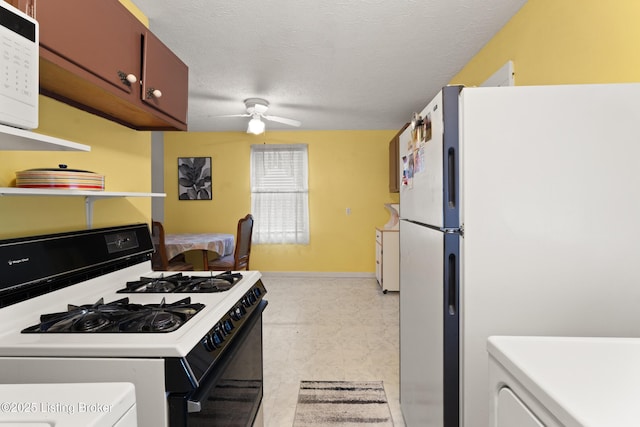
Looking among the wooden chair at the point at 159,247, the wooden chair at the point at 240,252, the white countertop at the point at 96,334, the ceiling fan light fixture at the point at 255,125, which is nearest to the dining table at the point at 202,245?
the wooden chair at the point at 240,252

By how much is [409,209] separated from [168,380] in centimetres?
130

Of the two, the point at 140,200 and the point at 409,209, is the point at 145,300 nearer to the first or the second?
the point at 140,200

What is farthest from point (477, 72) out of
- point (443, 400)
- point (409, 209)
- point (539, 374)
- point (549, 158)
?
point (539, 374)

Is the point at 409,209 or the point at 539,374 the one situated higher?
the point at 409,209

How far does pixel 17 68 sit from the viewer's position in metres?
0.77

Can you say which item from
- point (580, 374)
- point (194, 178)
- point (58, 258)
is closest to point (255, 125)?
point (194, 178)

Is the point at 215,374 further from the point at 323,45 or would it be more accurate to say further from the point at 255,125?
the point at 255,125

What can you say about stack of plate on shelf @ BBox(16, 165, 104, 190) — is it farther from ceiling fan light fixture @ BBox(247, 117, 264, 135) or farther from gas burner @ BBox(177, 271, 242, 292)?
ceiling fan light fixture @ BBox(247, 117, 264, 135)

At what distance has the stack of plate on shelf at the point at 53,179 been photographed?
1.12m

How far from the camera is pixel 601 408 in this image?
51 cm

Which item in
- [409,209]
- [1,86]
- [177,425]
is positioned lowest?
[177,425]

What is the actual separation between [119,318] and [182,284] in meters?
0.47

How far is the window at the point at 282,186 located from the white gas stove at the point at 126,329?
12.3 ft

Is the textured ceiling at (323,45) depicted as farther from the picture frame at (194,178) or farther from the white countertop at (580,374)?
the white countertop at (580,374)
